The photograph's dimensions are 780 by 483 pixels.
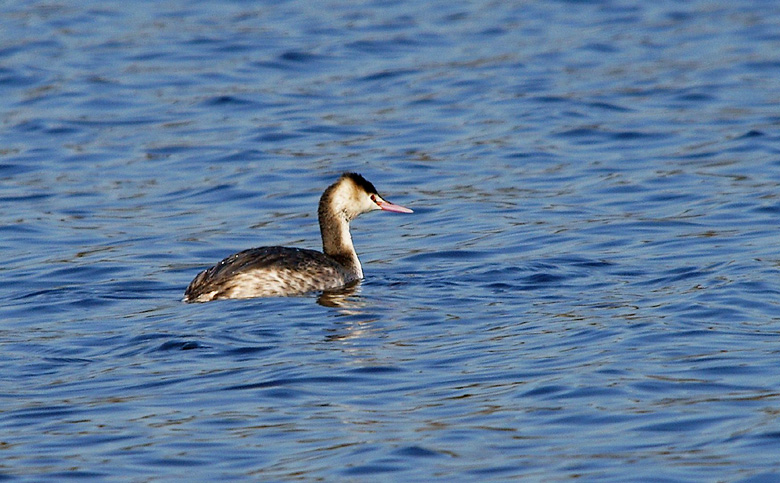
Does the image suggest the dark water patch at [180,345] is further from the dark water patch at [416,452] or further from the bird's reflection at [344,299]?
the dark water patch at [416,452]

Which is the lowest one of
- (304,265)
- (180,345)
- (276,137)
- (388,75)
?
(276,137)

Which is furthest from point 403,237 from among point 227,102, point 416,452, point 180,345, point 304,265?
point 227,102

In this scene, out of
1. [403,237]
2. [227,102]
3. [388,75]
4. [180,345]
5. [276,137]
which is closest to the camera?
[180,345]

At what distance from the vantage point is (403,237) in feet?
45.5

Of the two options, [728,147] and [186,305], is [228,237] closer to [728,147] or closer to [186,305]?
[186,305]

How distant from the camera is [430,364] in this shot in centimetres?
898

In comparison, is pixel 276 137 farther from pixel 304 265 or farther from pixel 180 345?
pixel 180 345

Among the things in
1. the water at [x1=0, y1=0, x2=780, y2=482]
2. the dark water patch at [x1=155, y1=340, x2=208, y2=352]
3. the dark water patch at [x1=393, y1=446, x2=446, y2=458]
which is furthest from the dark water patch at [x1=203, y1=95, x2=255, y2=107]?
the dark water patch at [x1=393, y1=446, x2=446, y2=458]

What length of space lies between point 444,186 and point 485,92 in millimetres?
4529

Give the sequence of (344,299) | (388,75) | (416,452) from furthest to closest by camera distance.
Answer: (388,75) → (344,299) → (416,452)

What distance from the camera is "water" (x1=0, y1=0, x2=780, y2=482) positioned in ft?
25.0

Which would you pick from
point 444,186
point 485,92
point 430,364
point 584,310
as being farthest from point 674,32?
point 430,364

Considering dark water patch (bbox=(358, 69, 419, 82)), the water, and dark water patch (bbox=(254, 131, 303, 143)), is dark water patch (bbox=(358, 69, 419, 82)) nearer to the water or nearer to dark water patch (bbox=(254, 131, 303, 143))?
the water

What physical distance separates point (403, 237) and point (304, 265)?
2500 mm
